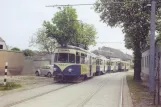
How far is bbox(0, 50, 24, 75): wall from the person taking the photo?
1522 inches

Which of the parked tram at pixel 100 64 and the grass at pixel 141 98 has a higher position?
the parked tram at pixel 100 64

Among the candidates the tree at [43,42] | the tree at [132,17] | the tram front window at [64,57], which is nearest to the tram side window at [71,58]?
the tram front window at [64,57]

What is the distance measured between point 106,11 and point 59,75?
11.3m

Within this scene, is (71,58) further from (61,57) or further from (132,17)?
(132,17)

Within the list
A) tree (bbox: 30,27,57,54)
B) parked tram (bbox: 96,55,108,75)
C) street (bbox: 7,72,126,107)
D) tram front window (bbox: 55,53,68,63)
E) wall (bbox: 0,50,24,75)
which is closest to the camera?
street (bbox: 7,72,126,107)

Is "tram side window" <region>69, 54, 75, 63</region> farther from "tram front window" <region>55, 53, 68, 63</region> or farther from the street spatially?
the street

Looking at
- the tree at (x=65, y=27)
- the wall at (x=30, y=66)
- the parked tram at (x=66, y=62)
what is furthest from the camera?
the tree at (x=65, y=27)

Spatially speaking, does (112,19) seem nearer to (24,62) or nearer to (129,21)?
(129,21)

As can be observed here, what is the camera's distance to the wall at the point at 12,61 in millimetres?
38647

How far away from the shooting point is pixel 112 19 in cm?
3712

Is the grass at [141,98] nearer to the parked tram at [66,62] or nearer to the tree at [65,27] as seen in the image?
the parked tram at [66,62]

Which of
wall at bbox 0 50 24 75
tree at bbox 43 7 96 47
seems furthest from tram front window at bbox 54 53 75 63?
tree at bbox 43 7 96 47

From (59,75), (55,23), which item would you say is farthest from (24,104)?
(55,23)

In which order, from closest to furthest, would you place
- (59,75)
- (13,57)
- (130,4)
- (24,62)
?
(59,75) → (130,4) → (13,57) → (24,62)
